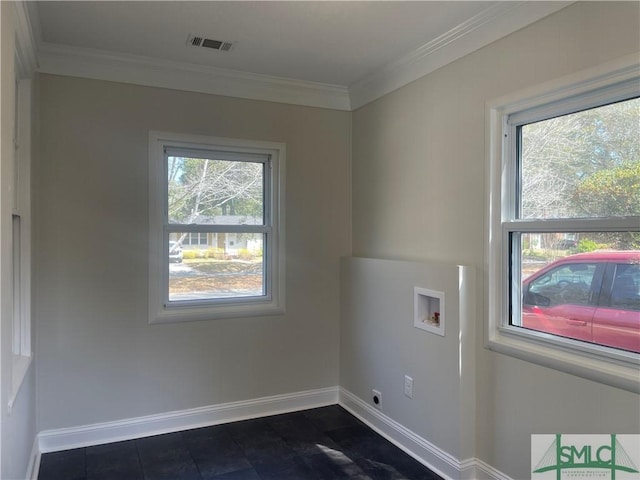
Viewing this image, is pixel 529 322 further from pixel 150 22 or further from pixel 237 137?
pixel 150 22

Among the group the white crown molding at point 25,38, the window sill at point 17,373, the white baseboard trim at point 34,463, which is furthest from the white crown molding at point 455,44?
the white baseboard trim at point 34,463

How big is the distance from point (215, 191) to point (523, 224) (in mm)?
2078

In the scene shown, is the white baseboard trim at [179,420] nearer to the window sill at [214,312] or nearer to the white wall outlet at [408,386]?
the window sill at [214,312]

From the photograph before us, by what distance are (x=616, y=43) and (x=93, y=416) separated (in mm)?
3466

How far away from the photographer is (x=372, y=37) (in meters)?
2.65

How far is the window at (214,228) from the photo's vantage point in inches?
123

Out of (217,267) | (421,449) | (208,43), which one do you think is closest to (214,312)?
(217,267)

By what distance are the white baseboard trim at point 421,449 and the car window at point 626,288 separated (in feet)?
3.59

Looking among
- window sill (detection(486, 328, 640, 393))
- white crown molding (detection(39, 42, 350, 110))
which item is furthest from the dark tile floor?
white crown molding (detection(39, 42, 350, 110))

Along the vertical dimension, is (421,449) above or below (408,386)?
below

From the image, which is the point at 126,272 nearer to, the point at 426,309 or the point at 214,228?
the point at 214,228

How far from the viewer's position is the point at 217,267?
337 centimetres

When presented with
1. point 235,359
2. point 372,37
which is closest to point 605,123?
point 372,37

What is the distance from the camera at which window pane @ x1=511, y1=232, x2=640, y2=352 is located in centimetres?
186
